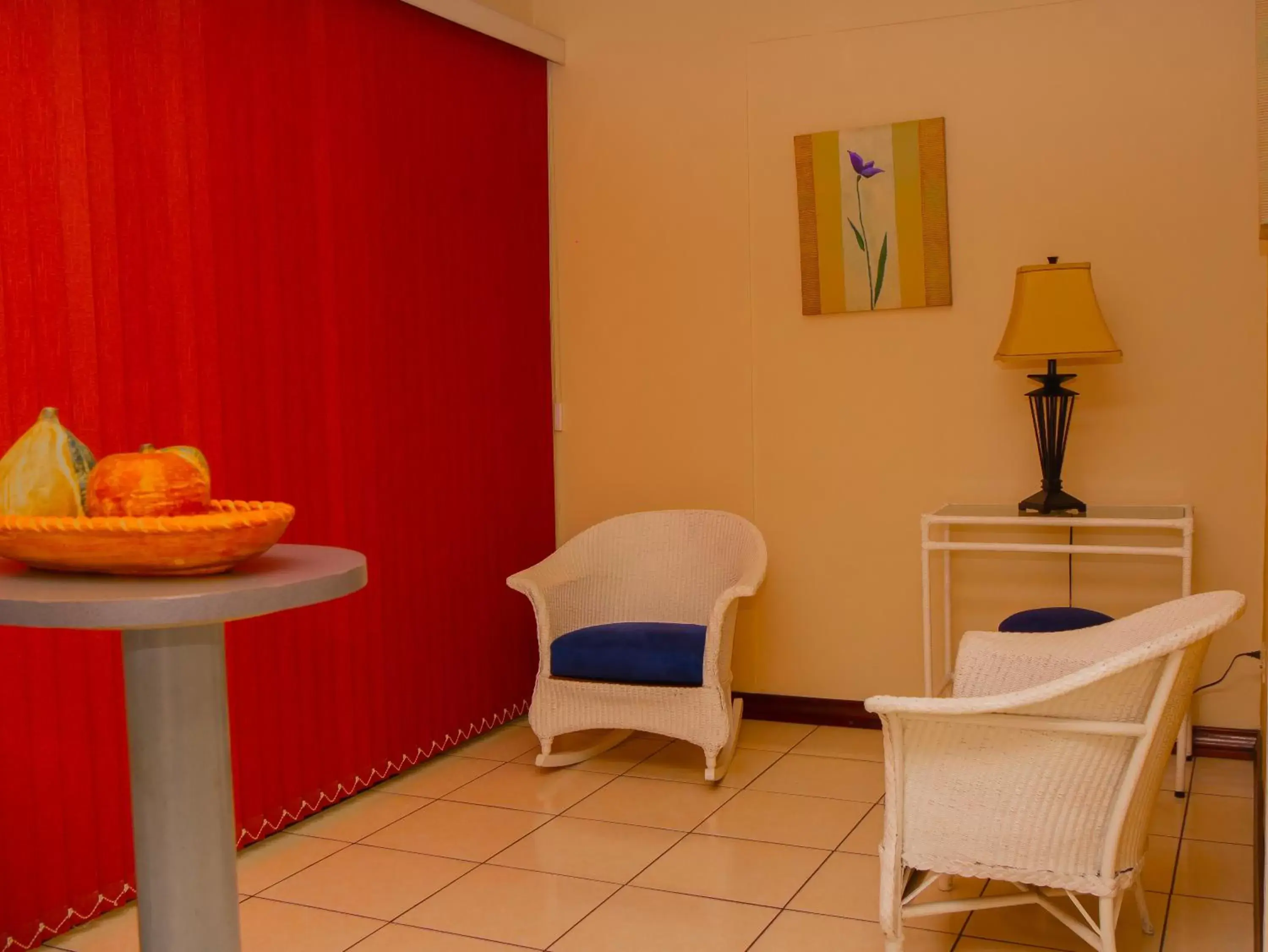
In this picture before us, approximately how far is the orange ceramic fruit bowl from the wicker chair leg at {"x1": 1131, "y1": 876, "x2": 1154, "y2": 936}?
2.00 m

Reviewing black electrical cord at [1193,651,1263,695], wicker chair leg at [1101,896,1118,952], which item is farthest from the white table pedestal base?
black electrical cord at [1193,651,1263,695]

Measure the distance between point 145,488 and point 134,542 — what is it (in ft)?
0.28

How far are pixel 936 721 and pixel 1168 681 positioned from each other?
1.28ft

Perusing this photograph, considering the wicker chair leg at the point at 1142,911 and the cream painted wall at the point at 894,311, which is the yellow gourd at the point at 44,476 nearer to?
the wicker chair leg at the point at 1142,911

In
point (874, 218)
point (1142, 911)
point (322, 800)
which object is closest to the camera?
point (1142, 911)

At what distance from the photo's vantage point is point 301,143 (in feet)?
11.1

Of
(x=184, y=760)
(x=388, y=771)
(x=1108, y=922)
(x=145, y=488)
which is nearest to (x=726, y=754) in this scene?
(x=388, y=771)

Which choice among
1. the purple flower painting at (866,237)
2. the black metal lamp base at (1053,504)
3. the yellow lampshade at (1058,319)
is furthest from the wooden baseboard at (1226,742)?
the purple flower painting at (866,237)

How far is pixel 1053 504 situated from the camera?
3650 mm

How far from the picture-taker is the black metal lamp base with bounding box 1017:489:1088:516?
364 cm

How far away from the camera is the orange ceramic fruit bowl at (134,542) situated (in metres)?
1.43

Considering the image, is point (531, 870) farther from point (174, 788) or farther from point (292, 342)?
point (174, 788)

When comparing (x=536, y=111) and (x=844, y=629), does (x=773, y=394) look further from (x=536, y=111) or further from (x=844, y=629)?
(x=536, y=111)

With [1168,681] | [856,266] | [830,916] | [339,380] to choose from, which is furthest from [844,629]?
[1168,681]
